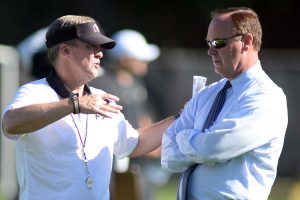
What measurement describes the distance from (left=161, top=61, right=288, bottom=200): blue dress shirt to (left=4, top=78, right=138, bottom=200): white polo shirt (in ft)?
1.69

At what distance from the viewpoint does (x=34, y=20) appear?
24562 mm

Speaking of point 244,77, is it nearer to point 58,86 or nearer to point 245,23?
point 245,23

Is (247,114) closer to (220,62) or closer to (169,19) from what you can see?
(220,62)

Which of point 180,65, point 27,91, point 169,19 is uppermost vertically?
point 27,91

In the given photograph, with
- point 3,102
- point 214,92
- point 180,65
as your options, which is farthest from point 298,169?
point 214,92

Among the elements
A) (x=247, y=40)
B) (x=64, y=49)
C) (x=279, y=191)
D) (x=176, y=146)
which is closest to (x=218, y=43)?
(x=247, y=40)

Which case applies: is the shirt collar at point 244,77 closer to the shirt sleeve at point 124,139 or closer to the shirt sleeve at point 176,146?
the shirt sleeve at point 176,146

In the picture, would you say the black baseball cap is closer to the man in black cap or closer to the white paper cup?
the man in black cap

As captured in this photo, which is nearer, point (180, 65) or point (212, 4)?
point (180, 65)

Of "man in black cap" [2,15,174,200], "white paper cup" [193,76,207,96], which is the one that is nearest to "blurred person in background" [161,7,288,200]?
"white paper cup" [193,76,207,96]

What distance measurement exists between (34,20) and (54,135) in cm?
1841

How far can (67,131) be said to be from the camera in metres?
6.44

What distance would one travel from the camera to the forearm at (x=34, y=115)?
6.08m

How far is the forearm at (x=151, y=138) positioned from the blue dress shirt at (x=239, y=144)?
0.63 m
